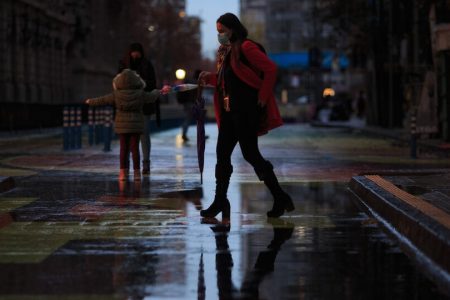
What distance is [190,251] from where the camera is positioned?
8.70m

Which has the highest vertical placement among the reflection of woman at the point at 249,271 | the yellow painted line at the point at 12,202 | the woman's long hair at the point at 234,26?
the woman's long hair at the point at 234,26

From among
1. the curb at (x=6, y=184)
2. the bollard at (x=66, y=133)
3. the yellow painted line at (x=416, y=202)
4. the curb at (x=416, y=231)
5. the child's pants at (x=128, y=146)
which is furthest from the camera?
the bollard at (x=66, y=133)

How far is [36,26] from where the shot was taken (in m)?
63.3

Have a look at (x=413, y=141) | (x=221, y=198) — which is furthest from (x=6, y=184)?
(x=413, y=141)

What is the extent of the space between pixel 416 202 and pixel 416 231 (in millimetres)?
1654

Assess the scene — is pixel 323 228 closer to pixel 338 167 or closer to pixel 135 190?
pixel 135 190

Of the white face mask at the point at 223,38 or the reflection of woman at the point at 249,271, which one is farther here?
the white face mask at the point at 223,38

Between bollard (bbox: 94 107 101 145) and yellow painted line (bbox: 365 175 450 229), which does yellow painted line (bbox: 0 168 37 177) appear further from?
bollard (bbox: 94 107 101 145)

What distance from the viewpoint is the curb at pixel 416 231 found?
25.1 ft

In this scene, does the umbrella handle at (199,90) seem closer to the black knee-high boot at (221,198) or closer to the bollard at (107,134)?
the black knee-high boot at (221,198)

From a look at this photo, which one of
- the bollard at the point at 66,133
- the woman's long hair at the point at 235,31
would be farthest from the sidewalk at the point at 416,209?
the bollard at the point at 66,133

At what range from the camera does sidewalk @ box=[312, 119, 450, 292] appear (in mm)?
7922

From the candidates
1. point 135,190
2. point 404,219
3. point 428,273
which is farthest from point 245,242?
point 135,190

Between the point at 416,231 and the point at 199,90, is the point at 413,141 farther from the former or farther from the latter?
the point at 416,231
